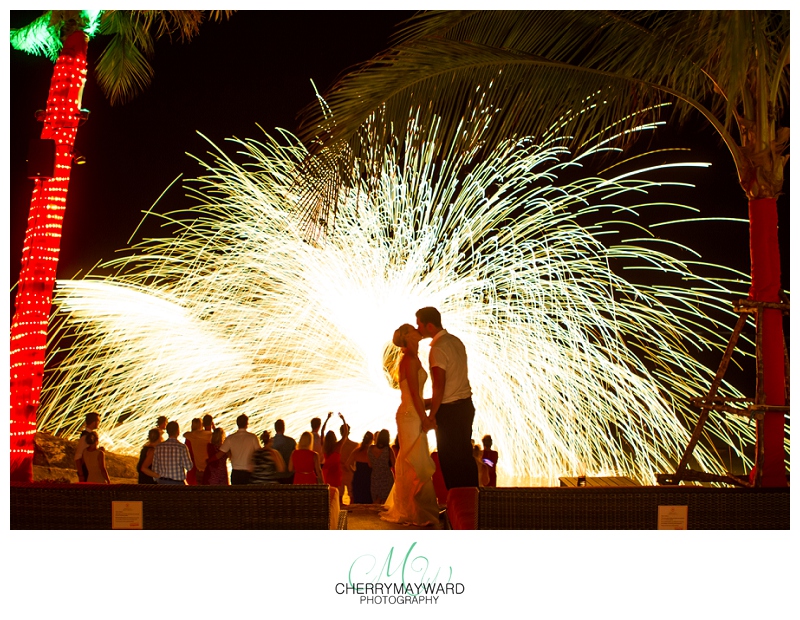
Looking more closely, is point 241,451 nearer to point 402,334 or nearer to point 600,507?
point 402,334

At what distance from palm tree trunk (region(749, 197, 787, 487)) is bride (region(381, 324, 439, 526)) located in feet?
7.68

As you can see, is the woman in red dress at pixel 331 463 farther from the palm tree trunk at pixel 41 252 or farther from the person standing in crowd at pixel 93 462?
the palm tree trunk at pixel 41 252

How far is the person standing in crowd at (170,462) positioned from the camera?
7.10 metres

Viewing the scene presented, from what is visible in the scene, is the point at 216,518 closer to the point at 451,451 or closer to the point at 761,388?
the point at 451,451

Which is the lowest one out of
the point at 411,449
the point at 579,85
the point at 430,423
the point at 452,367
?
the point at 411,449

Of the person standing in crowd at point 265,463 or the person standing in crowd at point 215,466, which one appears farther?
the person standing in crowd at point 215,466

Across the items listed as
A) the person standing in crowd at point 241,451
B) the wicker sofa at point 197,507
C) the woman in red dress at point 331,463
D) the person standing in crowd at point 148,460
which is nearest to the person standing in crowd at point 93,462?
the person standing in crowd at point 148,460

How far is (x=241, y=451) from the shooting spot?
281 inches

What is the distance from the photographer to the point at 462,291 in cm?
1255

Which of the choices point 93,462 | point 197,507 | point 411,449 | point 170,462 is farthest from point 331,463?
point 197,507

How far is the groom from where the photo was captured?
5.91 m

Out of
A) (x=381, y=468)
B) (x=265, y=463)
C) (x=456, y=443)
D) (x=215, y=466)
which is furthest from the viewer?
(x=381, y=468)

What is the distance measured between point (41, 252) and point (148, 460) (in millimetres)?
3011

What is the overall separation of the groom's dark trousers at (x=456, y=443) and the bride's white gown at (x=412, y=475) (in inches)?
6.3
